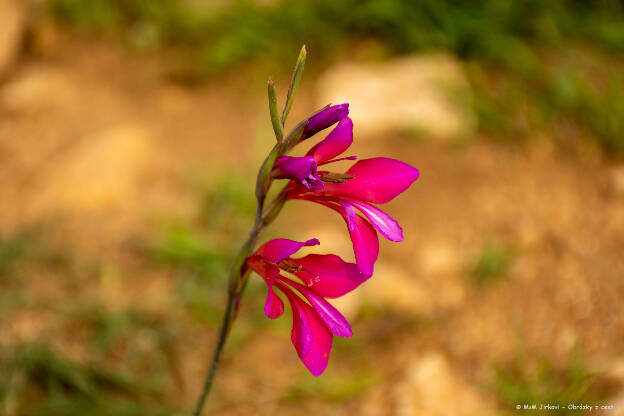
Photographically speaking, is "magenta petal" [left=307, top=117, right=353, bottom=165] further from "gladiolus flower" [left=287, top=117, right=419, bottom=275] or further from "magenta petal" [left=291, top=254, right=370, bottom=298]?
"magenta petal" [left=291, top=254, right=370, bottom=298]

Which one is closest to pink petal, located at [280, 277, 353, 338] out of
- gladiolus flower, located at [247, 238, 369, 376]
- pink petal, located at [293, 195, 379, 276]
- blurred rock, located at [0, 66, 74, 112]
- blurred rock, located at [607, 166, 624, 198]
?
gladiolus flower, located at [247, 238, 369, 376]

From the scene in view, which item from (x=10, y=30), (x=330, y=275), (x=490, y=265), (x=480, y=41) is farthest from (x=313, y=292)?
(x=10, y=30)

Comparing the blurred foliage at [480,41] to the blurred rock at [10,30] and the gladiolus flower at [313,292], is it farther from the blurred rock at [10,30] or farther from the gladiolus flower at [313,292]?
the gladiolus flower at [313,292]

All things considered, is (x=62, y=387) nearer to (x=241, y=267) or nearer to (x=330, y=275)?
(x=241, y=267)

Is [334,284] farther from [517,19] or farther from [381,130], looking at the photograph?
[517,19]

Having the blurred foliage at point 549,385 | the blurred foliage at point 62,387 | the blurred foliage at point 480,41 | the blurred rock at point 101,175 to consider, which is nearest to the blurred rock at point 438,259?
the blurred foliage at point 549,385

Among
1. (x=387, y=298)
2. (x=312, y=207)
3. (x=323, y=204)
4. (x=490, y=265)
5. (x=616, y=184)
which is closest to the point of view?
(x=323, y=204)

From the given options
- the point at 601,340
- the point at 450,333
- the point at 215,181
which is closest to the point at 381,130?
the point at 215,181
